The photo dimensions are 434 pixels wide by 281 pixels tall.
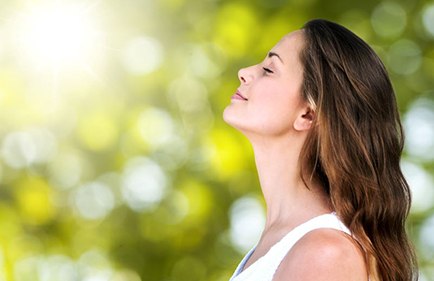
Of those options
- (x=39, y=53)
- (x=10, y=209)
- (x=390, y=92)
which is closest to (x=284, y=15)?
(x=39, y=53)

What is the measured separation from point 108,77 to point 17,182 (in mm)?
850

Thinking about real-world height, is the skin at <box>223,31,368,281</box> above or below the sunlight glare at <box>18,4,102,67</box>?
above

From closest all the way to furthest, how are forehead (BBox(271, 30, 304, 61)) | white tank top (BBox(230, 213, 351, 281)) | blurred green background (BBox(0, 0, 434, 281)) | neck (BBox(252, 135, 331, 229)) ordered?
white tank top (BBox(230, 213, 351, 281)) < neck (BBox(252, 135, 331, 229)) < forehead (BBox(271, 30, 304, 61)) < blurred green background (BBox(0, 0, 434, 281))

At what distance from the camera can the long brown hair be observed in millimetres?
2027

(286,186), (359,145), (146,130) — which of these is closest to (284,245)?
(286,186)

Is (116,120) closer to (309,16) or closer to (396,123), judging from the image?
(309,16)

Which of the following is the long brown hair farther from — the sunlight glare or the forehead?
the sunlight glare

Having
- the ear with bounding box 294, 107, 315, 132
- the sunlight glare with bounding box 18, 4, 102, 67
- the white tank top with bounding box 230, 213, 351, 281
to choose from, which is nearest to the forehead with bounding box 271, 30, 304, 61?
the ear with bounding box 294, 107, 315, 132

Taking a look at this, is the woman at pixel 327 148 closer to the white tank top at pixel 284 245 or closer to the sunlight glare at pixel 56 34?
the white tank top at pixel 284 245

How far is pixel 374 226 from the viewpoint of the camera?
80.9 inches

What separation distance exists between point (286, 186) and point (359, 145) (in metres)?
0.20

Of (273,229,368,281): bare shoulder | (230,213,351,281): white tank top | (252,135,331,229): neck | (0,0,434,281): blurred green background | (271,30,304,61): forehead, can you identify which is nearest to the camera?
(273,229,368,281): bare shoulder

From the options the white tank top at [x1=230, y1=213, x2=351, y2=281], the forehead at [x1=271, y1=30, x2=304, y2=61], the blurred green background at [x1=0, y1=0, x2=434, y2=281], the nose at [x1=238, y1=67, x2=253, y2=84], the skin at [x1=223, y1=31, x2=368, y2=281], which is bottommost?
the blurred green background at [x1=0, y1=0, x2=434, y2=281]

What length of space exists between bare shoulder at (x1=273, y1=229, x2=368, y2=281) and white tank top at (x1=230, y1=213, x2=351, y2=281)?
0.04 metres
